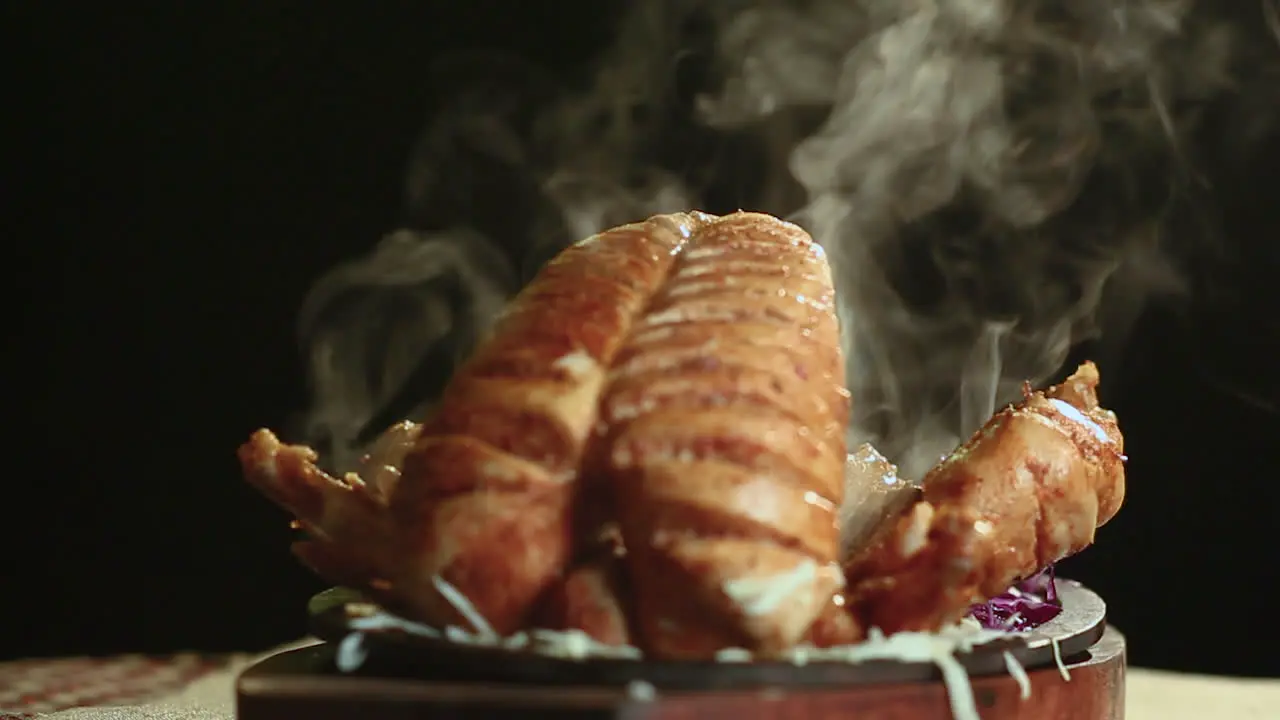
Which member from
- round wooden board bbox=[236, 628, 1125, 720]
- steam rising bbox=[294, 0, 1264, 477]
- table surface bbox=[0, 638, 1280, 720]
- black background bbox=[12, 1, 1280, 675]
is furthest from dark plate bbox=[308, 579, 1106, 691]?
black background bbox=[12, 1, 1280, 675]

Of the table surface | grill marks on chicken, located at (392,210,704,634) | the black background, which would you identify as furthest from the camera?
the black background

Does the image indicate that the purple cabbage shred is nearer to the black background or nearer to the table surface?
the table surface

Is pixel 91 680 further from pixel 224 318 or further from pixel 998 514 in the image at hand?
pixel 998 514

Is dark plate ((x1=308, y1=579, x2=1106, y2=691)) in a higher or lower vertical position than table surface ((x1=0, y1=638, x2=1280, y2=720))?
higher

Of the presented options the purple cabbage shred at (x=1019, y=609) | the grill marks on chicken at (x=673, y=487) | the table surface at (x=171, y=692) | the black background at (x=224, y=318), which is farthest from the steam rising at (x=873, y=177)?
the grill marks on chicken at (x=673, y=487)

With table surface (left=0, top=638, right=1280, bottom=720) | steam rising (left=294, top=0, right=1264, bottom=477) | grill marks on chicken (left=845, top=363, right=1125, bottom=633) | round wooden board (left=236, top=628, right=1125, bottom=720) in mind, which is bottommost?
table surface (left=0, top=638, right=1280, bottom=720)

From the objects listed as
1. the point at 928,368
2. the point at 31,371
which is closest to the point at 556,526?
the point at 928,368
